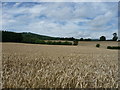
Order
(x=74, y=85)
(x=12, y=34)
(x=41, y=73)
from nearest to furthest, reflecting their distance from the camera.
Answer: (x=74, y=85)
(x=41, y=73)
(x=12, y=34)

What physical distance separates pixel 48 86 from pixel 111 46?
42543mm

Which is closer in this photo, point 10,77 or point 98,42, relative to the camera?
point 10,77

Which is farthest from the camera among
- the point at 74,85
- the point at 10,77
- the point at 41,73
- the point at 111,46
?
the point at 111,46

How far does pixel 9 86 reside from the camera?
3.94 meters

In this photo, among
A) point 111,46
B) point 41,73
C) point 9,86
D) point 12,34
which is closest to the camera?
point 9,86

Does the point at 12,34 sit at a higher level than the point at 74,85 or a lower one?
higher

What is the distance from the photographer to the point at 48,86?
13.3 ft

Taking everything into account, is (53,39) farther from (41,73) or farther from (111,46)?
(41,73)

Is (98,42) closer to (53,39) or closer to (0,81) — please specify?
(53,39)

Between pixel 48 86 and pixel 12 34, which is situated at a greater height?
pixel 12 34

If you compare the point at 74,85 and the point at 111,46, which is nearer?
the point at 74,85

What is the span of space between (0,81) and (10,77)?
419mm

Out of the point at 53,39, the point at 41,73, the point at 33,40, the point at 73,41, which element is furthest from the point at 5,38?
the point at 41,73

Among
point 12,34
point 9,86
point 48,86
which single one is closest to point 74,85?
point 48,86
